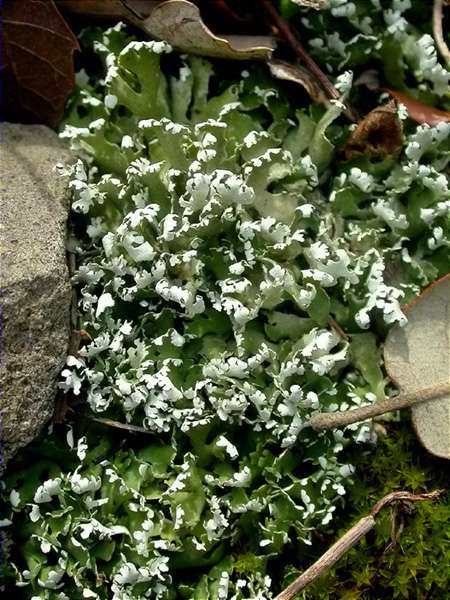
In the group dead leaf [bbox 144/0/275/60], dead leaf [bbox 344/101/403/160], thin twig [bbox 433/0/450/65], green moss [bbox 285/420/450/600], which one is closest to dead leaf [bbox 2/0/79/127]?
dead leaf [bbox 144/0/275/60]

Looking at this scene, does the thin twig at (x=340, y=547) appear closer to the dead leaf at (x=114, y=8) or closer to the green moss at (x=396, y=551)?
the green moss at (x=396, y=551)

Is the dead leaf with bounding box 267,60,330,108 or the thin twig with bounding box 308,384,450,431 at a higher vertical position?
the dead leaf with bounding box 267,60,330,108

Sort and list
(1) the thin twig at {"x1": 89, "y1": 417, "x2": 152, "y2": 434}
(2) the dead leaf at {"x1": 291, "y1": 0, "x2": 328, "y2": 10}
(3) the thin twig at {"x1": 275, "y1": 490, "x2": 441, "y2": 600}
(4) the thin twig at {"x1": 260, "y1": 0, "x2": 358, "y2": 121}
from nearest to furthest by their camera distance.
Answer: (3) the thin twig at {"x1": 275, "y1": 490, "x2": 441, "y2": 600}, (1) the thin twig at {"x1": 89, "y1": 417, "x2": 152, "y2": 434}, (2) the dead leaf at {"x1": 291, "y1": 0, "x2": 328, "y2": 10}, (4) the thin twig at {"x1": 260, "y1": 0, "x2": 358, "y2": 121}

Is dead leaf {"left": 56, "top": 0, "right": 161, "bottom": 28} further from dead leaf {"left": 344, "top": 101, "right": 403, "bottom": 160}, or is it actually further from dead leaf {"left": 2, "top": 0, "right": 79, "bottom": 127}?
dead leaf {"left": 344, "top": 101, "right": 403, "bottom": 160}

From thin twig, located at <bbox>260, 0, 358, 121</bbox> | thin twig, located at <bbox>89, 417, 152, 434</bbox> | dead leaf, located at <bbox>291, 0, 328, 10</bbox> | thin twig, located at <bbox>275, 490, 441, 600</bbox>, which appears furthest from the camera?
thin twig, located at <bbox>260, 0, 358, 121</bbox>

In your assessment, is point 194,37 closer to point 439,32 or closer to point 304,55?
point 304,55

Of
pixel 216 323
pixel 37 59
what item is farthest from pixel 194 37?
pixel 216 323

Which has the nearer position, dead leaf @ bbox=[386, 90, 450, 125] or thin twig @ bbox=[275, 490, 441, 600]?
thin twig @ bbox=[275, 490, 441, 600]
